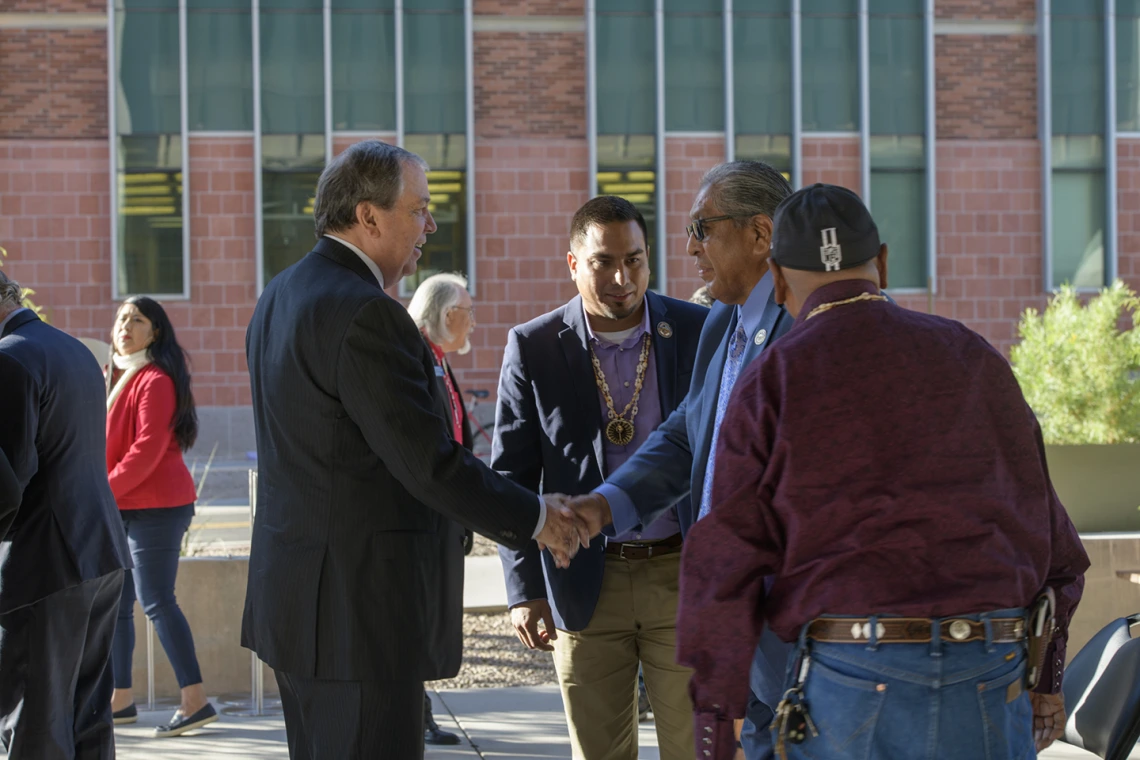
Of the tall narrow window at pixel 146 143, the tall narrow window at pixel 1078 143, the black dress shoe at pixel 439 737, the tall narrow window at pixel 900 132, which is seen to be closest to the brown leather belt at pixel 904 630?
the black dress shoe at pixel 439 737

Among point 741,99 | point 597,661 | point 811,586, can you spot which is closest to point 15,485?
Result: point 597,661

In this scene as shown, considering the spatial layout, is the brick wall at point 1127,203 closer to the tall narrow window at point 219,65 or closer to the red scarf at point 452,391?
the tall narrow window at point 219,65

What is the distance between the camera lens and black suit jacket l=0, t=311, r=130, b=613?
13.0 ft

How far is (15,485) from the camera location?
3799mm

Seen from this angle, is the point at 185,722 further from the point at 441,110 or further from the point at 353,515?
the point at 441,110

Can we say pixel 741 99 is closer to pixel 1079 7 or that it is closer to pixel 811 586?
pixel 1079 7

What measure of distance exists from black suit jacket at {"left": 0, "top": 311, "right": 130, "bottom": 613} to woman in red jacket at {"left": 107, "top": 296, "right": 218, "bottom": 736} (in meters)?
1.45

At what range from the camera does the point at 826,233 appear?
2.43 meters

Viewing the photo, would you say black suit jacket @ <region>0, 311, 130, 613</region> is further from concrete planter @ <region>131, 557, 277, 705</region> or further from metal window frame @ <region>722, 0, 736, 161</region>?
metal window frame @ <region>722, 0, 736, 161</region>

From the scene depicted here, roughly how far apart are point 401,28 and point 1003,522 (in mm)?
16800

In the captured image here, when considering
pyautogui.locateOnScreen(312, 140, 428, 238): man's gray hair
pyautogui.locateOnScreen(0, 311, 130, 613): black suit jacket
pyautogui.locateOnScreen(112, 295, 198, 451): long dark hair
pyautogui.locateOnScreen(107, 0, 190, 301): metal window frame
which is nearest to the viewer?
pyautogui.locateOnScreen(312, 140, 428, 238): man's gray hair

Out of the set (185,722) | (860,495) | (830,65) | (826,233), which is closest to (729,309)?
(826,233)

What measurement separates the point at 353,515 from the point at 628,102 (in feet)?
52.6

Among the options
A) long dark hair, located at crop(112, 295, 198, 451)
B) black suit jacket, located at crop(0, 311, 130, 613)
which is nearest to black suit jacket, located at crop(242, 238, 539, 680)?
black suit jacket, located at crop(0, 311, 130, 613)
